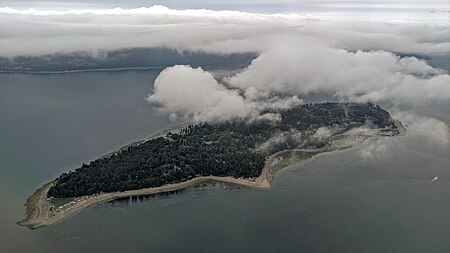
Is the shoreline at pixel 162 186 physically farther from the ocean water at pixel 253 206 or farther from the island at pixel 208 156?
the ocean water at pixel 253 206

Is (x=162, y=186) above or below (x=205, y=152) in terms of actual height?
below

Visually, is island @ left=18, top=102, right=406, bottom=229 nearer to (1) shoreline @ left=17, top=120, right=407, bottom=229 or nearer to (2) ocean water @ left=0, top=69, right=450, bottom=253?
(1) shoreline @ left=17, top=120, right=407, bottom=229

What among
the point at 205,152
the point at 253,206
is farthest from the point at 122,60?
the point at 253,206

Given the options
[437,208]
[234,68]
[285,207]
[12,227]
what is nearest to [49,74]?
[234,68]

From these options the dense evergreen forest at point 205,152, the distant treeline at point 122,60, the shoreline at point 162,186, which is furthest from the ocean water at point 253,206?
the distant treeline at point 122,60

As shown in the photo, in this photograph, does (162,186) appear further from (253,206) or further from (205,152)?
(253,206)

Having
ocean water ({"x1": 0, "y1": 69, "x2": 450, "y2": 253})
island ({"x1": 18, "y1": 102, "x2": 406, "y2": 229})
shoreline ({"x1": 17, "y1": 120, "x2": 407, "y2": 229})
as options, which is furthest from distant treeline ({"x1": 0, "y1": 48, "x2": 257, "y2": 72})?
shoreline ({"x1": 17, "y1": 120, "x2": 407, "y2": 229})

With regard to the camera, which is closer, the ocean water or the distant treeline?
the ocean water
